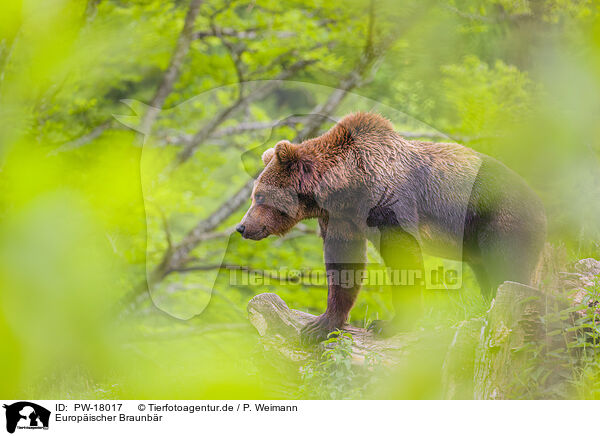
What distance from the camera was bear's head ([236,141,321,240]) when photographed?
2652mm

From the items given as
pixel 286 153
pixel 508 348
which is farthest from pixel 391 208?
pixel 508 348

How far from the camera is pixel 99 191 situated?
3.69 meters

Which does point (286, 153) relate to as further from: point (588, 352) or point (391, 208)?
point (588, 352)

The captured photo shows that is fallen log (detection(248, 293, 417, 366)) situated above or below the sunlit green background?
below

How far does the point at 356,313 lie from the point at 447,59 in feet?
5.75

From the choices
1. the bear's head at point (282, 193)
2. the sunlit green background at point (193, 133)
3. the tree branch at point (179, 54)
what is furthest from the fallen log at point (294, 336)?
the tree branch at point (179, 54)

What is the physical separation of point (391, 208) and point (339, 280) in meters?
0.46

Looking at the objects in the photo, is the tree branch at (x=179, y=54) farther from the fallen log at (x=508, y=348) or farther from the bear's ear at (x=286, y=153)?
the fallen log at (x=508, y=348)

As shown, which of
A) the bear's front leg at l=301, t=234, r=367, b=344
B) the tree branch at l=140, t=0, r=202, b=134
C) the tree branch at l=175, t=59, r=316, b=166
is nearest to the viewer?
the bear's front leg at l=301, t=234, r=367, b=344

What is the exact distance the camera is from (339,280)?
272cm

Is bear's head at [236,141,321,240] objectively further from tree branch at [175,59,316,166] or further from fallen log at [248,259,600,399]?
tree branch at [175,59,316,166]

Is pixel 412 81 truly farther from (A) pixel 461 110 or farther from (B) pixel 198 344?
(B) pixel 198 344

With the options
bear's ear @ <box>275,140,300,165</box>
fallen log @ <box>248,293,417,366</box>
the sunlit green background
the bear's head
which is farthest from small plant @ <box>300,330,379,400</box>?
bear's ear @ <box>275,140,300,165</box>
